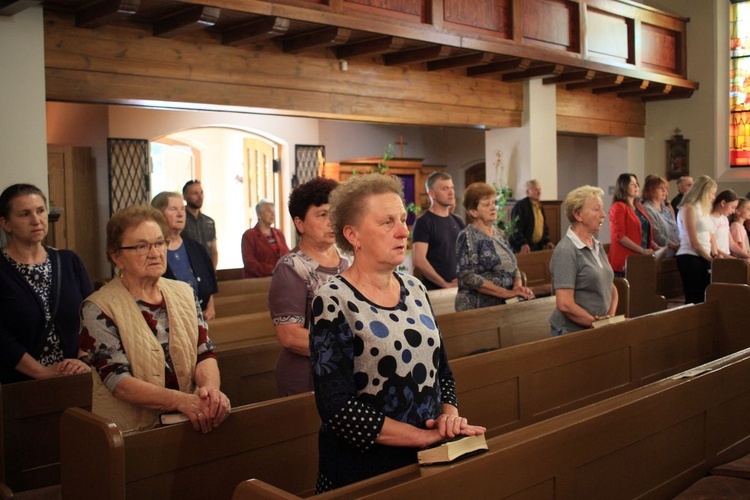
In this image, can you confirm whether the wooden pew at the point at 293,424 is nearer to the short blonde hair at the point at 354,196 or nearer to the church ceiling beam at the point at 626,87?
the short blonde hair at the point at 354,196

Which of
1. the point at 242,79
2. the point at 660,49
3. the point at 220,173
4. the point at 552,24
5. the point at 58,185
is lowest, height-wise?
the point at 58,185

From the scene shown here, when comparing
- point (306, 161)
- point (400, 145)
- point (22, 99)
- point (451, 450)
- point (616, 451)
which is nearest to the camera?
point (451, 450)

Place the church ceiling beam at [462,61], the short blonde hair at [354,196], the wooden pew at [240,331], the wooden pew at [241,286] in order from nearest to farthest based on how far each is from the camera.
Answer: the short blonde hair at [354,196]
the wooden pew at [240,331]
the wooden pew at [241,286]
the church ceiling beam at [462,61]

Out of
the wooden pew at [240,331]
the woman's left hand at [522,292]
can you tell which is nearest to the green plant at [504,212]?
the woman's left hand at [522,292]

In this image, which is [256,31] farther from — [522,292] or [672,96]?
[672,96]

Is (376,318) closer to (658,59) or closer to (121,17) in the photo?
(121,17)

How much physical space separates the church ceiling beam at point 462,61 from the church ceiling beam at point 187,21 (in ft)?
9.98

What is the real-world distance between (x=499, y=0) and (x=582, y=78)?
1.95m

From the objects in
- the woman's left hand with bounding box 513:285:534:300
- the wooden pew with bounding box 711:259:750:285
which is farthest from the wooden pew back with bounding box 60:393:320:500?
the wooden pew with bounding box 711:259:750:285

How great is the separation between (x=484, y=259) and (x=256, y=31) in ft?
9.94

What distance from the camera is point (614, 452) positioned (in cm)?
240

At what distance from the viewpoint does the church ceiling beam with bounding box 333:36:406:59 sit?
716 cm

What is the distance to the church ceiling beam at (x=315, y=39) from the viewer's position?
665cm

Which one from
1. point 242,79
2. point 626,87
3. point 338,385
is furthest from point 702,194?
point 338,385
